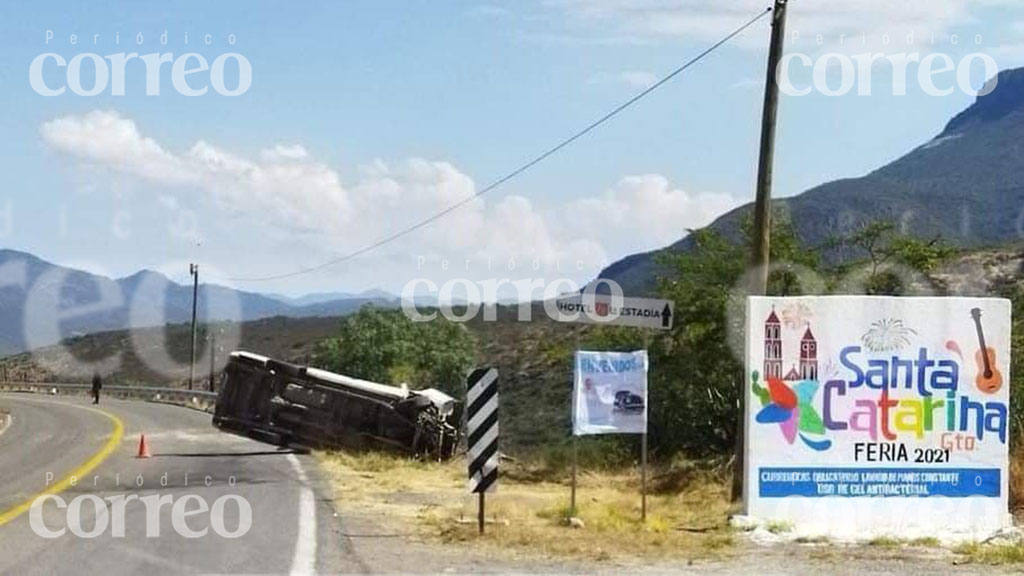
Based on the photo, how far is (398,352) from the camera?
58.9m

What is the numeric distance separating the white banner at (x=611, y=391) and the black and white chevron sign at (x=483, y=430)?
5.67 feet

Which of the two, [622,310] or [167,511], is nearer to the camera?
[622,310]

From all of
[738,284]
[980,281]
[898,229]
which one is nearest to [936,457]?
[738,284]

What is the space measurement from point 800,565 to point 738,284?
13.8 meters

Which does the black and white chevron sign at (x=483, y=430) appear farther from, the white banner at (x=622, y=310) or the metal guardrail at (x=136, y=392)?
the metal guardrail at (x=136, y=392)

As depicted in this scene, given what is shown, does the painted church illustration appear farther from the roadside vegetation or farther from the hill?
the hill

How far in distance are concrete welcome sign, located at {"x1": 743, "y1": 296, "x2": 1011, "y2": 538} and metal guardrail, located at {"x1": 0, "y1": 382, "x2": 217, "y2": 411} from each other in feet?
136

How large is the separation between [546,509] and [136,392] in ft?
220

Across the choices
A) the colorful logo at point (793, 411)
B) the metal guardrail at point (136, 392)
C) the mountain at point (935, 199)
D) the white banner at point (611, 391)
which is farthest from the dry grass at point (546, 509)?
the mountain at point (935, 199)

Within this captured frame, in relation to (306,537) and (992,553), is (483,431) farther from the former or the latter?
(992,553)

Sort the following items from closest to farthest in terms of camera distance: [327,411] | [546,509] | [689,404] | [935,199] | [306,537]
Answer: [306,537]
[546,509]
[689,404]
[327,411]
[935,199]

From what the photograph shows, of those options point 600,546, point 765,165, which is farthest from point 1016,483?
point 600,546

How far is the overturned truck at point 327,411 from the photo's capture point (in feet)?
97.7

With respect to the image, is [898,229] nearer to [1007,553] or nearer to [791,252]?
[791,252]
